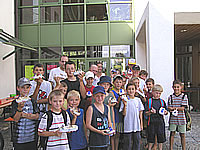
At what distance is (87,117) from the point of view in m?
3.53

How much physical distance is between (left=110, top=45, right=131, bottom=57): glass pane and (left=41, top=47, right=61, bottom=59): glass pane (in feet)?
9.67

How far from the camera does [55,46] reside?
11.9 metres

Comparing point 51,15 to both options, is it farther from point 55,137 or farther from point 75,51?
point 55,137

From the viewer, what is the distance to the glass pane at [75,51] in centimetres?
1170

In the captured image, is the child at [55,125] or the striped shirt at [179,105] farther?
the striped shirt at [179,105]

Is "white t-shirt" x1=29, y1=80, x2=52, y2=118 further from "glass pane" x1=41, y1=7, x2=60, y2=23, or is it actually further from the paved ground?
"glass pane" x1=41, y1=7, x2=60, y2=23

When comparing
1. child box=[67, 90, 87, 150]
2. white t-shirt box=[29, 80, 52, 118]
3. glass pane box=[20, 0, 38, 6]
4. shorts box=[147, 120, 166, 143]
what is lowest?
shorts box=[147, 120, 166, 143]

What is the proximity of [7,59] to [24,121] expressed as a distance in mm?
8285

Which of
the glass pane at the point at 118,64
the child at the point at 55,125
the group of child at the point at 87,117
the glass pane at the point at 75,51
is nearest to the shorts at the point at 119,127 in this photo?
the group of child at the point at 87,117

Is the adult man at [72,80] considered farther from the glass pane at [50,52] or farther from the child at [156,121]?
the glass pane at [50,52]

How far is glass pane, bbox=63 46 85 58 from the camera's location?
11.7 meters

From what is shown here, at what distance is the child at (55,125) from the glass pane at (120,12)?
917cm

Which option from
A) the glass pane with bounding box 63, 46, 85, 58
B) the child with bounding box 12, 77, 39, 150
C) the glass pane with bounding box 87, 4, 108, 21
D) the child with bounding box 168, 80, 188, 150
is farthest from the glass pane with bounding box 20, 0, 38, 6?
the child with bounding box 168, 80, 188, 150

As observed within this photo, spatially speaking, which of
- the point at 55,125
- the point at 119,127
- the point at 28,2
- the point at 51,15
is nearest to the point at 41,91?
the point at 55,125
